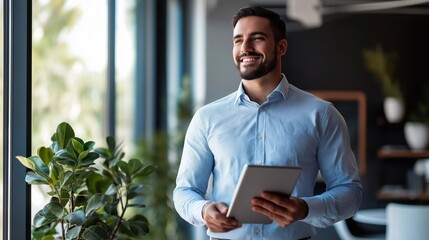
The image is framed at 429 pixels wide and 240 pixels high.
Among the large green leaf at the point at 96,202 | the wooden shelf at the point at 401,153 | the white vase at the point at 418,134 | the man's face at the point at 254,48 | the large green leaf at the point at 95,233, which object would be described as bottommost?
the wooden shelf at the point at 401,153

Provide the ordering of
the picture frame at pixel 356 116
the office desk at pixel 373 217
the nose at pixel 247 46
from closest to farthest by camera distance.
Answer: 1. the nose at pixel 247 46
2. the office desk at pixel 373 217
3. the picture frame at pixel 356 116

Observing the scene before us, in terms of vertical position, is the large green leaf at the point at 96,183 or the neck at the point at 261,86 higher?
the neck at the point at 261,86

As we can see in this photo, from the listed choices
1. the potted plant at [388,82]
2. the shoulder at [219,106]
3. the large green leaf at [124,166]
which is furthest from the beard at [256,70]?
the potted plant at [388,82]

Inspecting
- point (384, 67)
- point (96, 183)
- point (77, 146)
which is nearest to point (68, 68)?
point (96, 183)

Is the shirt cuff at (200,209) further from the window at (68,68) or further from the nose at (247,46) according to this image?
the window at (68,68)

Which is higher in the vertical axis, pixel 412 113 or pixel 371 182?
pixel 412 113

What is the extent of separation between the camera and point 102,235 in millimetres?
2791

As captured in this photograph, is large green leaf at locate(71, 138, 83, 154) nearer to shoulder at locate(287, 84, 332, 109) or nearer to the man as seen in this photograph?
the man

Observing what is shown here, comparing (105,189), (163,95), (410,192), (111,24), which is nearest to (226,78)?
(111,24)

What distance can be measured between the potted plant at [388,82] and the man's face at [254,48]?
601 centimetres

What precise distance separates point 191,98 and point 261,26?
544 centimetres

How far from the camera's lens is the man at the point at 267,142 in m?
2.34

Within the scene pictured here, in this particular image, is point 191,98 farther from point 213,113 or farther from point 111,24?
point 213,113

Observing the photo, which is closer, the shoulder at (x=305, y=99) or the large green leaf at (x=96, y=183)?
the shoulder at (x=305, y=99)
